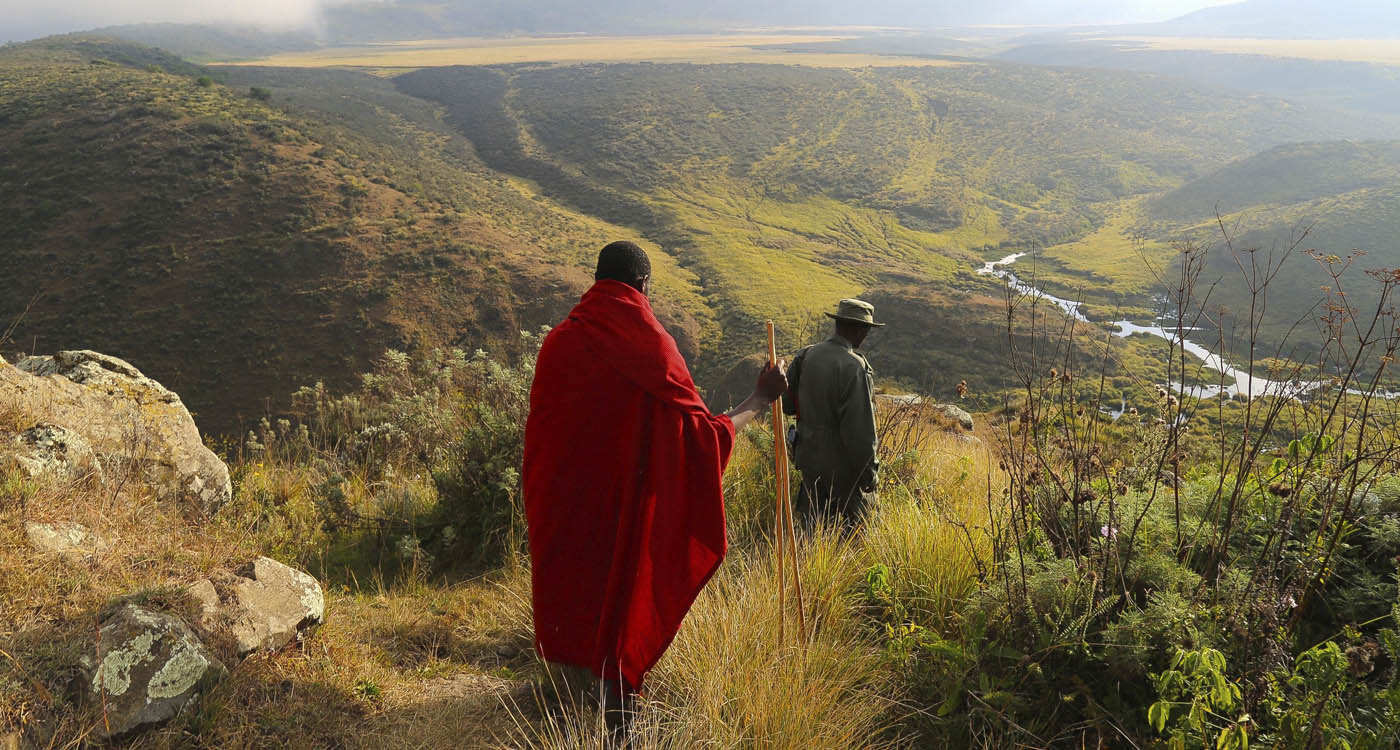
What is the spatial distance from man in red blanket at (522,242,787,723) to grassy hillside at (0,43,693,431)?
23.0m

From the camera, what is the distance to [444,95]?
84438 mm

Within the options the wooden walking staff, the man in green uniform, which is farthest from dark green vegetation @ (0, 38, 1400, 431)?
the wooden walking staff

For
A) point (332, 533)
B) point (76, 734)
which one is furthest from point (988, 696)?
point (332, 533)

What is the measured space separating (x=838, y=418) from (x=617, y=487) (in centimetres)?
186

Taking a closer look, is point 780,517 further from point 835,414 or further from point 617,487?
point 835,414

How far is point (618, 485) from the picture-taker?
2.61 metres

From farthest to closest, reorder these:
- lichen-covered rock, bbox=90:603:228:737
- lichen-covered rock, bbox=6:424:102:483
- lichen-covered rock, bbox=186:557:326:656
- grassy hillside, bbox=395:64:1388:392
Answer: grassy hillside, bbox=395:64:1388:392 < lichen-covered rock, bbox=6:424:102:483 < lichen-covered rock, bbox=186:557:326:656 < lichen-covered rock, bbox=90:603:228:737

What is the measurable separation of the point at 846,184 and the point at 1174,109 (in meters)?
65.4

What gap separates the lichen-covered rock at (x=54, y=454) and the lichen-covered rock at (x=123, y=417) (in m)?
0.16

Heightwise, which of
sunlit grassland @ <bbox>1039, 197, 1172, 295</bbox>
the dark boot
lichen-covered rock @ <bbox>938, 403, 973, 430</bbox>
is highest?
the dark boot

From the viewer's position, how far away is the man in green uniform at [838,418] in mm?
3982

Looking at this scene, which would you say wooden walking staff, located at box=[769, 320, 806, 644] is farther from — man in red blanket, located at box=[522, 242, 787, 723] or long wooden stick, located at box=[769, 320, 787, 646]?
man in red blanket, located at box=[522, 242, 787, 723]

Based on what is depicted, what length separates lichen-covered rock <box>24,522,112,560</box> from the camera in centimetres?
303

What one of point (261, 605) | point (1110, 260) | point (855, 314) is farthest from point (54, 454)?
point (1110, 260)
